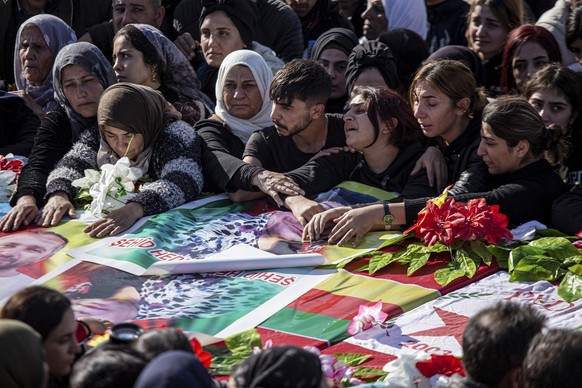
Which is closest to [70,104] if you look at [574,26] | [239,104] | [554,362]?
[239,104]

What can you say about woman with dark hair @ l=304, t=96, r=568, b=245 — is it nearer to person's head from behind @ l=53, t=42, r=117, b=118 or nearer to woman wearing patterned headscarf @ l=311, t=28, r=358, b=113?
woman wearing patterned headscarf @ l=311, t=28, r=358, b=113

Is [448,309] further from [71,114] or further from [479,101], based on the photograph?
[71,114]

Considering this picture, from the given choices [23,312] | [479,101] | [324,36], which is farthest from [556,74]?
[23,312]

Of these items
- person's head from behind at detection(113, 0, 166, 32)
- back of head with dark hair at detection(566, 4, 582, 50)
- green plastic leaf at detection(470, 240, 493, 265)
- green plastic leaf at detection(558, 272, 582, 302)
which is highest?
person's head from behind at detection(113, 0, 166, 32)

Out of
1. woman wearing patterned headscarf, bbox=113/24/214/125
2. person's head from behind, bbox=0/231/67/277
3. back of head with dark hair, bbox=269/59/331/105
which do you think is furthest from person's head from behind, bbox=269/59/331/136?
person's head from behind, bbox=0/231/67/277

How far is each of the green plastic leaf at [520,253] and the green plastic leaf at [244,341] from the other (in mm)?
1151

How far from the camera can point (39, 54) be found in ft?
21.1

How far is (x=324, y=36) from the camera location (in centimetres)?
626

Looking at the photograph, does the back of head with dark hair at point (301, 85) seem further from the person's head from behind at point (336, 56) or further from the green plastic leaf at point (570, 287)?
the green plastic leaf at point (570, 287)

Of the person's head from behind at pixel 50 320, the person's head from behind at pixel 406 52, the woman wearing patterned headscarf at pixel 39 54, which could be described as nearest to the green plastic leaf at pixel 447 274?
the person's head from behind at pixel 50 320

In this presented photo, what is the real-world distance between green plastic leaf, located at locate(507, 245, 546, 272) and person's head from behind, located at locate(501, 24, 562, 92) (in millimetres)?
1692

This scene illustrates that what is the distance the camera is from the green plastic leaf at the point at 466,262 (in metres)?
4.12

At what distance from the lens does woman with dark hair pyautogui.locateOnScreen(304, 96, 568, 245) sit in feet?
14.8

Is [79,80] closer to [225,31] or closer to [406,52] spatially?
[225,31]
